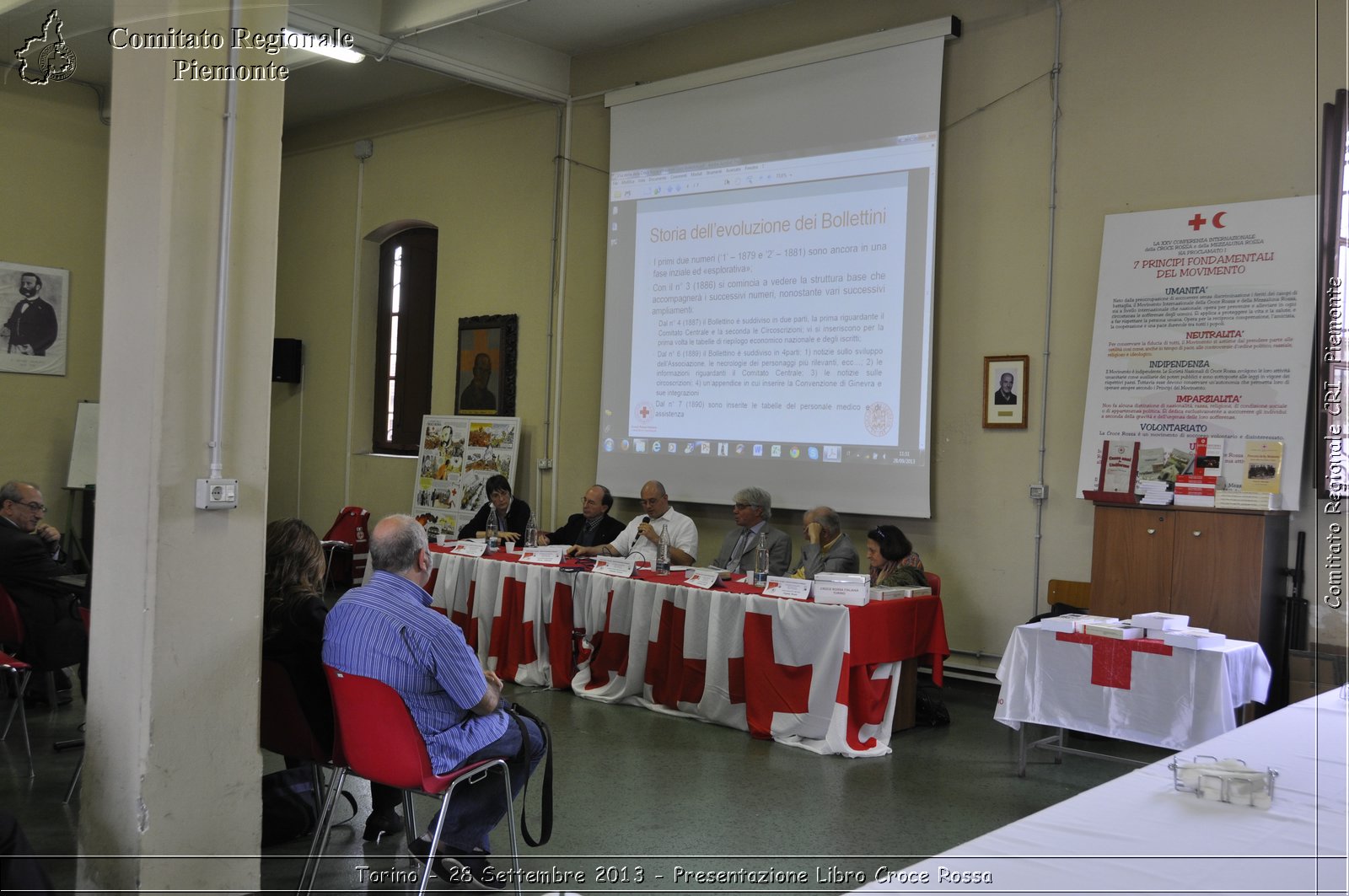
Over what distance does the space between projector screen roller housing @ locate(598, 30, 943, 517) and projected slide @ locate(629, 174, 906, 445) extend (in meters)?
0.01

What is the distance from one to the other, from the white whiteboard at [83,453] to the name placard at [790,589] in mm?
6599

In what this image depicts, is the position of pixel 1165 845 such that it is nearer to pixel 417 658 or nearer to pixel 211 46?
pixel 417 658

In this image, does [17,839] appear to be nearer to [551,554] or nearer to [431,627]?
[431,627]

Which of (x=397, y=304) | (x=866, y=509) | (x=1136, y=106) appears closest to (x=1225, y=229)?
(x=1136, y=106)

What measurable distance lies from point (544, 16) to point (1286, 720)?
657 centimetres

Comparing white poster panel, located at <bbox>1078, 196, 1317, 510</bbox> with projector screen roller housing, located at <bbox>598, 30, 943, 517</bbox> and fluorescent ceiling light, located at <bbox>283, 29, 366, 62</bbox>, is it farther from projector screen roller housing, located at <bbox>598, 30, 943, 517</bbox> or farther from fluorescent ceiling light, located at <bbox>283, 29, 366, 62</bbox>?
fluorescent ceiling light, located at <bbox>283, 29, 366, 62</bbox>

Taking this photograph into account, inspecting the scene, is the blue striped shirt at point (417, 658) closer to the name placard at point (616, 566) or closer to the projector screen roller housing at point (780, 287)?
the name placard at point (616, 566)

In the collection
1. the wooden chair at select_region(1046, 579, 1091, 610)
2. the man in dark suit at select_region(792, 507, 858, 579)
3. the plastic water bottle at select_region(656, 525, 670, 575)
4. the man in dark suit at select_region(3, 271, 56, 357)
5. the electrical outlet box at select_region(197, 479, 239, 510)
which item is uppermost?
the man in dark suit at select_region(3, 271, 56, 357)

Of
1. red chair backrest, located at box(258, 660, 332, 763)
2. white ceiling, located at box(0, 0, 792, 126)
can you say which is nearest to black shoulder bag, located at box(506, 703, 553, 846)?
red chair backrest, located at box(258, 660, 332, 763)

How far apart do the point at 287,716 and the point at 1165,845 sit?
2.45 meters

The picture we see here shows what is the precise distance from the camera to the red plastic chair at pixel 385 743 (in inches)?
108

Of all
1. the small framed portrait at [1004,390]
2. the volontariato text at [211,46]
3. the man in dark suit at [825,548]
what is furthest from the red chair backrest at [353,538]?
the volontariato text at [211,46]

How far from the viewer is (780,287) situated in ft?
22.7

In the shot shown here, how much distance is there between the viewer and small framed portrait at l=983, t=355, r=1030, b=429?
6062mm
